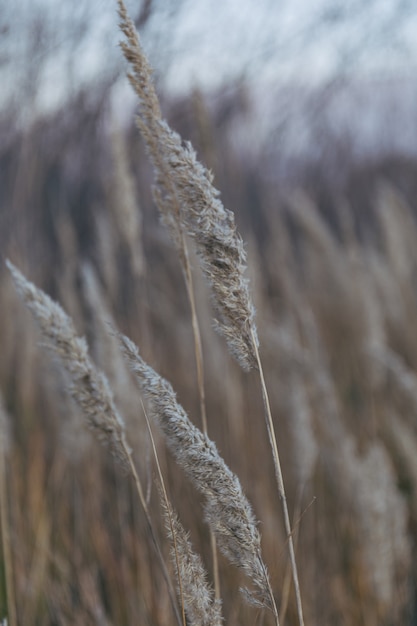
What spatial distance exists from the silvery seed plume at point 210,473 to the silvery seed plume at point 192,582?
0.05m

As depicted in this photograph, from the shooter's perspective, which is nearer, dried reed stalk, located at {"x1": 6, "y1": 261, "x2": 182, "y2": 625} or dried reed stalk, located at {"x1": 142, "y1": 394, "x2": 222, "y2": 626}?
dried reed stalk, located at {"x1": 142, "y1": 394, "x2": 222, "y2": 626}

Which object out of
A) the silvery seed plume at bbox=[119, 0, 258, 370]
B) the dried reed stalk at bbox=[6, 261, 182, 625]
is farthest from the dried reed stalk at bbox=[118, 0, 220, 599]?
the dried reed stalk at bbox=[6, 261, 182, 625]

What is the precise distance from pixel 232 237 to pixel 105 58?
63.4 inches

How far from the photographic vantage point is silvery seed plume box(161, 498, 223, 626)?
0.77 meters

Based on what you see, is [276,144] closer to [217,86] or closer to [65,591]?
[217,86]

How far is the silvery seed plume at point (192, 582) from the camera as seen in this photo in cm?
77

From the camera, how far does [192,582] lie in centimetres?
78

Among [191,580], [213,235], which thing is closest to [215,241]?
[213,235]

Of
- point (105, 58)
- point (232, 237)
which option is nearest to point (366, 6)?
point (105, 58)

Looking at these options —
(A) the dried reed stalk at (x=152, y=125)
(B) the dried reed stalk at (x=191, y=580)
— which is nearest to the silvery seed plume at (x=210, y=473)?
(B) the dried reed stalk at (x=191, y=580)

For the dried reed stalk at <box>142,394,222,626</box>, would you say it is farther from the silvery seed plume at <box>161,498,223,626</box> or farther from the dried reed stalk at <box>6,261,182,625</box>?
the dried reed stalk at <box>6,261,182,625</box>

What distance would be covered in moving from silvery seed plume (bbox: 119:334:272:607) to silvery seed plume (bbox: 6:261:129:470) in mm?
145

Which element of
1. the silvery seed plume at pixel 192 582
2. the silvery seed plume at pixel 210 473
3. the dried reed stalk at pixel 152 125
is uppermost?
the dried reed stalk at pixel 152 125

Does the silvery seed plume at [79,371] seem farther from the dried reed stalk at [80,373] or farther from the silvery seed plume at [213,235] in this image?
the silvery seed plume at [213,235]
